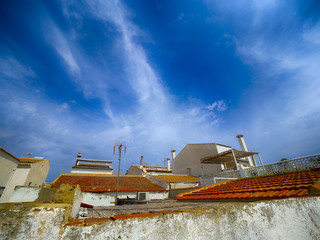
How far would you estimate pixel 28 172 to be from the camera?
625 inches

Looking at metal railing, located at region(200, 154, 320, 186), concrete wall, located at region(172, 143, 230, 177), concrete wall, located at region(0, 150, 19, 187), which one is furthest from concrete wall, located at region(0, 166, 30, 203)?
concrete wall, located at region(172, 143, 230, 177)

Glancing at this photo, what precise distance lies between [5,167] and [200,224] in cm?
1791

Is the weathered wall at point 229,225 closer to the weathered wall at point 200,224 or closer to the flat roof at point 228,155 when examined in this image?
the weathered wall at point 200,224

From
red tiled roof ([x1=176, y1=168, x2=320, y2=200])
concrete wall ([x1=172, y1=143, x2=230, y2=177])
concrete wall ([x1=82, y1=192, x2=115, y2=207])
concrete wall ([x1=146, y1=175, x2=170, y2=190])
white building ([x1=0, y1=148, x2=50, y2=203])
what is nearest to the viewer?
red tiled roof ([x1=176, y1=168, x2=320, y2=200])

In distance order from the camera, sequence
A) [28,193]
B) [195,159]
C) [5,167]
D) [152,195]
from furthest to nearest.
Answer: [195,159], [152,195], [5,167], [28,193]

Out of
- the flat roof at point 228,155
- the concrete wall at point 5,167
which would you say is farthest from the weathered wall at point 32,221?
the concrete wall at point 5,167

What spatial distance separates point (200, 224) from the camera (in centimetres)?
159

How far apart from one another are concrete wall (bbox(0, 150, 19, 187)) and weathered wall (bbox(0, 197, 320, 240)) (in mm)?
16211

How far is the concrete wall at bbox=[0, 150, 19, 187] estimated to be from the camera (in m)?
12.0

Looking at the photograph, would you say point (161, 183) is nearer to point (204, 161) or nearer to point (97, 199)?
point (204, 161)

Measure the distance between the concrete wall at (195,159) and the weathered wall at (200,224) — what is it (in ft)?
59.6

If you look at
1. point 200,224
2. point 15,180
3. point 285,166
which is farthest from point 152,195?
point 200,224

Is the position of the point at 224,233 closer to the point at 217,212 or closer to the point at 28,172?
the point at 217,212

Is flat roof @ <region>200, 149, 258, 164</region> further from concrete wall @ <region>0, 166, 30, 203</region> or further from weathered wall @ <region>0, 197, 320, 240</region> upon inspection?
concrete wall @ <region>0, 166, 30, 203</region>
